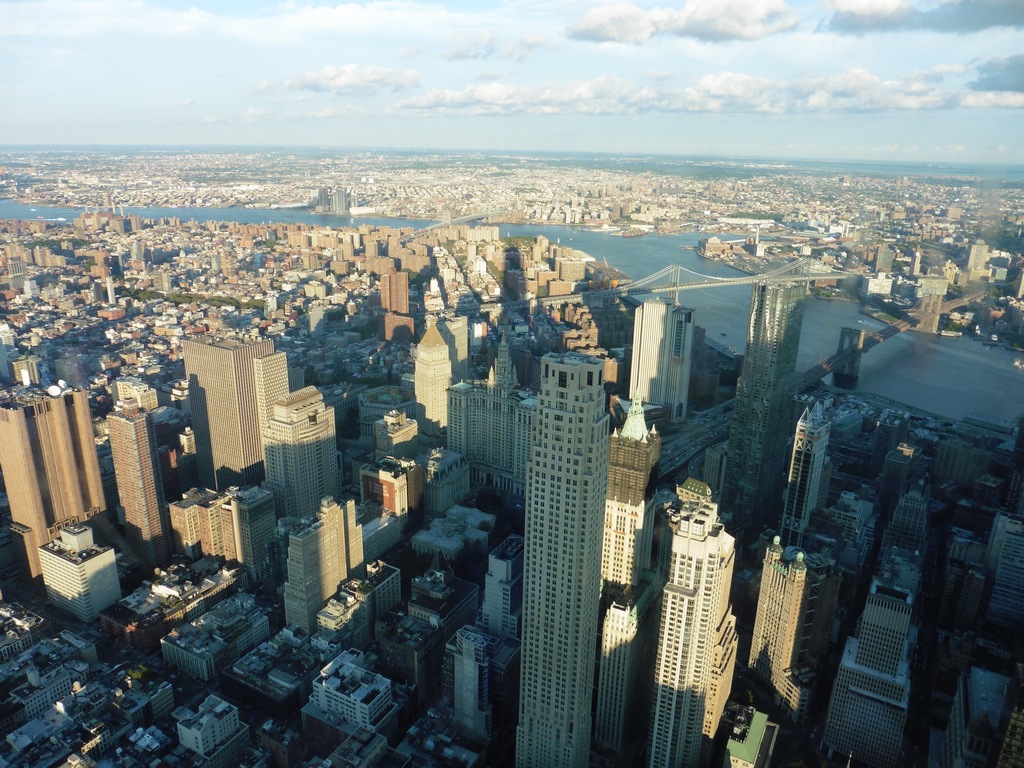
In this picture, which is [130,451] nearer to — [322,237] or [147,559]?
[147,559]

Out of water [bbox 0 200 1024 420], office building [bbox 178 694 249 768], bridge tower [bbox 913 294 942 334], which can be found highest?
bridge tower [bbox 913 294 942 334]

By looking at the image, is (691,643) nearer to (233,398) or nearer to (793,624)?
(793,624)

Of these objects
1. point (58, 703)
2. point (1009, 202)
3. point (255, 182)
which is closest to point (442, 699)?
point (58, 703)

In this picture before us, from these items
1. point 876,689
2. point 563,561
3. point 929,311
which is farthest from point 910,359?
point 563,561

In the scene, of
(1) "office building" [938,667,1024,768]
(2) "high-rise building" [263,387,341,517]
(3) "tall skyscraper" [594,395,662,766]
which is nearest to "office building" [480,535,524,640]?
(3) "tall skyscraper" [594,395,662,766]

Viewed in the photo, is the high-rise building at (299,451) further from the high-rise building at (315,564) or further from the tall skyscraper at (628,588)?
the tall skyscraper at (628,588)

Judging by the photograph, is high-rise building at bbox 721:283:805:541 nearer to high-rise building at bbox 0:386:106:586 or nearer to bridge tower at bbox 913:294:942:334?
bridge tower at bbox 913:294:942:334
